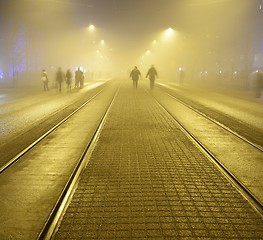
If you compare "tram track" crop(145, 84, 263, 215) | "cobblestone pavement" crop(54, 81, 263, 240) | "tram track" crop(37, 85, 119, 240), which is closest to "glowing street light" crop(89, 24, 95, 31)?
"tram track" crop(145, 84, 263, 215)

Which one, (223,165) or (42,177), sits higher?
(223,165)

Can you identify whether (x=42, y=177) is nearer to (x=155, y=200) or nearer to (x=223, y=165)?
(x=155, y=200)

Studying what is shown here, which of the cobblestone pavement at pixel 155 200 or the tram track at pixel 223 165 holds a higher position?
the tram track at pixel 223 165

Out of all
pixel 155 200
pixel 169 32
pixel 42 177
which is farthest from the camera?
pixel 169 32

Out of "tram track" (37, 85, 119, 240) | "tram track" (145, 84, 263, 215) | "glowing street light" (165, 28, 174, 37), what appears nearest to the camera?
"tram track" (37, 85, 119, 240)

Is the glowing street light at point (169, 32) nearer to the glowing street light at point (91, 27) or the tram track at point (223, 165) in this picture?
the glowing street light at point (91, 27)

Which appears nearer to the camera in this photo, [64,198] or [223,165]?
[64,198]

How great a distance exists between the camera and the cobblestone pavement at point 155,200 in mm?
3750

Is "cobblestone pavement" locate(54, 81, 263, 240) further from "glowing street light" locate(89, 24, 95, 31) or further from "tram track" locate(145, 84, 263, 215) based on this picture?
"glowing street light" locate(89, 24, 95, 31)

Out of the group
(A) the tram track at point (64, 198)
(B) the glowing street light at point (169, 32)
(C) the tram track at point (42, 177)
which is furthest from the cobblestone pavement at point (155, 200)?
(B) the glowing street light at point (169, 32)

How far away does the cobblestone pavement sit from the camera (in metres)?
3.75

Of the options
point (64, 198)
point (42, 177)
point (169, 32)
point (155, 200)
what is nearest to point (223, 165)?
point (155, 200)

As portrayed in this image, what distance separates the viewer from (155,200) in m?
4.56

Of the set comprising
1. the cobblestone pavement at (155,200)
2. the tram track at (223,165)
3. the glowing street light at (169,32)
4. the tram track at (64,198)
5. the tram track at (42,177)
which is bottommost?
the tram track at (42,177)
